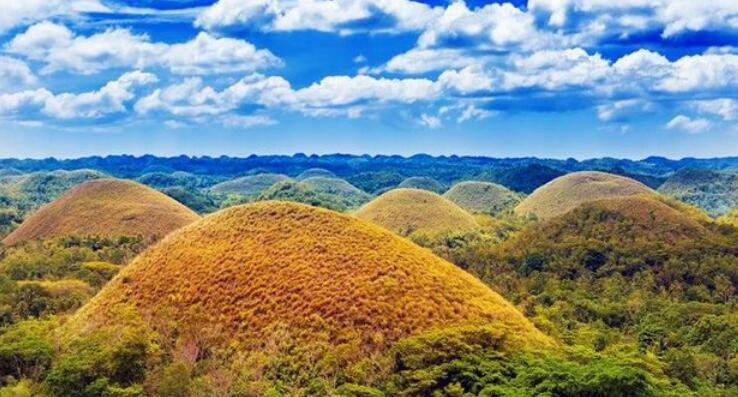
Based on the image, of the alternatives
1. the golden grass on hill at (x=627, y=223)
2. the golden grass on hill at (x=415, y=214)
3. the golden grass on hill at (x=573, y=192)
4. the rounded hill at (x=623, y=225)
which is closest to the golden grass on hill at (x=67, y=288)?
the rounded hill at (x=623, y=225)

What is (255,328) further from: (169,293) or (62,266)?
(62,266)

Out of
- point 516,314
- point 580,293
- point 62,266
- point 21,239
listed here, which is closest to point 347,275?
point 516,314

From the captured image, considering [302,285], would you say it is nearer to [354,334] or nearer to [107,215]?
[354,334]

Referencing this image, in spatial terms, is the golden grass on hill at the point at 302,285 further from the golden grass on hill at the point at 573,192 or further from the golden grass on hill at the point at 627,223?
the golden grass on hill at the point at 573,192

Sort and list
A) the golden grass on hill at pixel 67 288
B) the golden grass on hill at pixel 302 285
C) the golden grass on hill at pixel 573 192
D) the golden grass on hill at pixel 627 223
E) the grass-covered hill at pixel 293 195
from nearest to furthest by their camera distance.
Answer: the golden grass on hill at pixel 302 285, the golden grass on hill at pixel 67 288, the golden grass on hill at pixel 627 223, the grass-covered hill at pixel 293 195, the golden grass on hill at pixel 573 192

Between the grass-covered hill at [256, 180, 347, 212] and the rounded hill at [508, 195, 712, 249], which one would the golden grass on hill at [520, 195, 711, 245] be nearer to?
the rounded hill at [508, 195, 712, 249]

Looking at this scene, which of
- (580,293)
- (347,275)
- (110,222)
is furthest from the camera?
(110,222)
